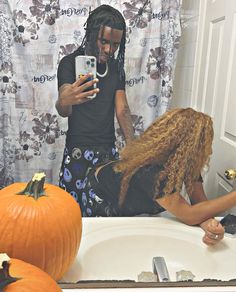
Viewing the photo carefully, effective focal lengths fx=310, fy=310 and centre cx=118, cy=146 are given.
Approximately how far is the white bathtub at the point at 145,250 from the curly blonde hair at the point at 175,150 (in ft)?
0.28

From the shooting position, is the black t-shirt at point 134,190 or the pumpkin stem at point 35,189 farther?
the black t-shirt at point 134,190

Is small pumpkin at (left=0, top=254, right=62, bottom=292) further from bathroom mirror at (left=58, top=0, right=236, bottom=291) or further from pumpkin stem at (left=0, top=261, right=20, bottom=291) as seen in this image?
bathroom mirror at (left=58, top=0, right=236, bottom=291)

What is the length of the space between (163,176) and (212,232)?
0.53ft

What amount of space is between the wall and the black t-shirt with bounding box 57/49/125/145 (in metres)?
0.14

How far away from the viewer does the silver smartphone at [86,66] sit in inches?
29.0

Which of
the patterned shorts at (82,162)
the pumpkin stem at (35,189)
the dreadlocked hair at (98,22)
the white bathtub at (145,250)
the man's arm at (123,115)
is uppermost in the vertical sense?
the dreadlocked hair at (98,22)

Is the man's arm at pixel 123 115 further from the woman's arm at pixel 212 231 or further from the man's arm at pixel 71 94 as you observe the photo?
the woman's arm at pixel 212 231

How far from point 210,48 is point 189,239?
17.8 inches

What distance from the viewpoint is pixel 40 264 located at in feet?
1.47

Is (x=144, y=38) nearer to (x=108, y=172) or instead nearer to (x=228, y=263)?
(x=108, y=172)

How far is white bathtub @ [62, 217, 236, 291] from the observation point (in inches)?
23.0

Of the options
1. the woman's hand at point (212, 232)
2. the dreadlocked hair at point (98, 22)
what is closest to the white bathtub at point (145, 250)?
the woman's hand at point (212, 232)

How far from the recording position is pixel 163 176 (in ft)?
2.40

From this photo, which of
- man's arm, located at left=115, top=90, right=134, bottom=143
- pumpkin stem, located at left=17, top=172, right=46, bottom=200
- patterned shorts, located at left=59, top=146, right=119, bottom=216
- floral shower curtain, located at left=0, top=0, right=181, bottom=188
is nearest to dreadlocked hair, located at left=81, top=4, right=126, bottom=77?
floral shower curtain, located at left=0, top=0, right=181, bottom=188
